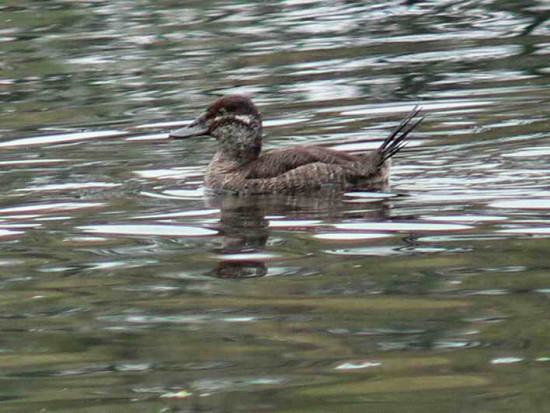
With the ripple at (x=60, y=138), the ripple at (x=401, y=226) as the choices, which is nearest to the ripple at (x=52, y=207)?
the ripple at (x=401, y=226)

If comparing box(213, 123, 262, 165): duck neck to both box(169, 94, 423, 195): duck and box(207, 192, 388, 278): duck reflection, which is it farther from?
box(207, 192, 388, 278): duck reflection

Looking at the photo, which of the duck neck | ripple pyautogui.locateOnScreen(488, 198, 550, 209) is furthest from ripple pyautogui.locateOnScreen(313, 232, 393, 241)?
the duck neck

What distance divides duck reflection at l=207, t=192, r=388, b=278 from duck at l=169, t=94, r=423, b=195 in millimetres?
138

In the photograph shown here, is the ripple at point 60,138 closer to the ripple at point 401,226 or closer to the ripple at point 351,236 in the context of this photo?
the ripple at point 401,226

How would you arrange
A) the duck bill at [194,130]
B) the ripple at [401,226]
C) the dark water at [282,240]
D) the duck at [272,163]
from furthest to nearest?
the duck bill at [194,130] < the duck at [272,163] < the ripple at [401,226] < the dark water at [282,240]

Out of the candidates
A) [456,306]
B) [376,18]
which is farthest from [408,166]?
[376,18]

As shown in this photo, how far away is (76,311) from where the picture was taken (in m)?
7.57

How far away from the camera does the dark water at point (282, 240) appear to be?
6.22 meters

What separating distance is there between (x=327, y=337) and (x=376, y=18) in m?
15.6

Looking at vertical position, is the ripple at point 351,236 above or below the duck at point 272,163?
above

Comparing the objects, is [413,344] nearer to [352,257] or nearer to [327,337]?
[327,337]

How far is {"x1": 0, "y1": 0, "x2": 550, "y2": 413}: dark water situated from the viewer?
622cm

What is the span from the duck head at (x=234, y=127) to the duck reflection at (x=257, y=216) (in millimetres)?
774

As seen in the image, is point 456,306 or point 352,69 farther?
point 352,69
